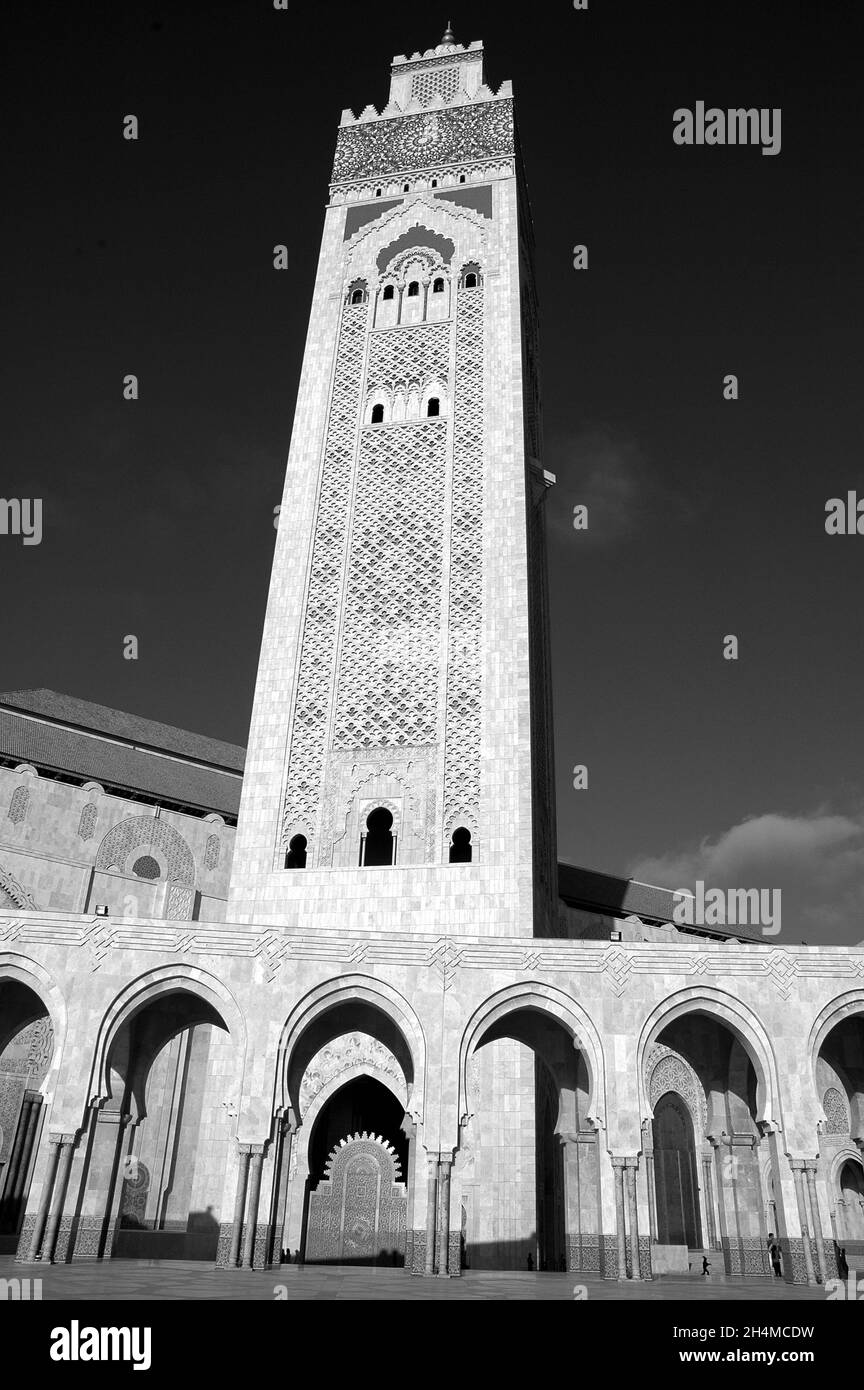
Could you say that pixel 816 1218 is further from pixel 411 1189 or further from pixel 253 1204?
pixel 253 1204

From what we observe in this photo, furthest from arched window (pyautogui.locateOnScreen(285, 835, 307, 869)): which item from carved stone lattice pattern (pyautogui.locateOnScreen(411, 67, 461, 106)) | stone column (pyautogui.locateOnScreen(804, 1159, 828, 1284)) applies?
carved stone lattice pattern (pyautogui.locateOnScreen(411, 67, 461, 106))

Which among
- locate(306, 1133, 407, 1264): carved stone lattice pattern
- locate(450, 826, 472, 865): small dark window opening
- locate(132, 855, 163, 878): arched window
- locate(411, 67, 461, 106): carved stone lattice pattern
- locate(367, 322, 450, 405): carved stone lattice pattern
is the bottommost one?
locate(306, 1133, 407, 1264): carved stone lattice pattern

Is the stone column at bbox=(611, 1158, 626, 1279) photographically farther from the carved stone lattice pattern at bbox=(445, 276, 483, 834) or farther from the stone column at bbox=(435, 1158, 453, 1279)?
the carved stone lattice pattern at bbox=(445, 276, 483, 834)

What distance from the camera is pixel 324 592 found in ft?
61.6

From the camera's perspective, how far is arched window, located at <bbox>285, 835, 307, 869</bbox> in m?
16.5

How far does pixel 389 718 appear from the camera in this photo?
17.3 metres

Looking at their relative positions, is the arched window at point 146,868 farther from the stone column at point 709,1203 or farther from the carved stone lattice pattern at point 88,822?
the stone column at point 709,1203

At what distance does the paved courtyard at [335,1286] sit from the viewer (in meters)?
7.76

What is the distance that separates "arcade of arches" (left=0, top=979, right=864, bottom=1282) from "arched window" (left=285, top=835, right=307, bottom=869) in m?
2.82

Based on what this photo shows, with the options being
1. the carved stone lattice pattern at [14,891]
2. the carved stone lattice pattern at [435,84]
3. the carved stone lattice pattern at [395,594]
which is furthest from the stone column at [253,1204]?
the carved stone lattice pattern at [435,84]

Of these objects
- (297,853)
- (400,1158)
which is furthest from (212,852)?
(400,1158)

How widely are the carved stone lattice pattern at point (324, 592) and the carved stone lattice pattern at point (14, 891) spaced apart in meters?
6.53
